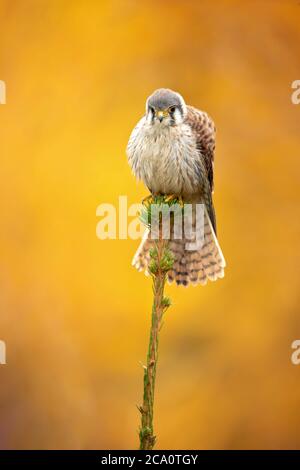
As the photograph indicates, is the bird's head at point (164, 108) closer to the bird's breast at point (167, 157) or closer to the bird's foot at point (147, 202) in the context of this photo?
the bird's breast at point (167, 157)

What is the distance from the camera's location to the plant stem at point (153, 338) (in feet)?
7.99

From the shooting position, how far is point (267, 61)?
516cm

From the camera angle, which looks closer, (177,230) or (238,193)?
(177,230)

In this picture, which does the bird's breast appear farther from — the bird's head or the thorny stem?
the thorny stem

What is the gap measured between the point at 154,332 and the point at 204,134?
209cm

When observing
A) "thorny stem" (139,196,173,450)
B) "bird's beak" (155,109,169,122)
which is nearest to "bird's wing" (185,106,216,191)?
"bird's beak" (155,109,169,122)

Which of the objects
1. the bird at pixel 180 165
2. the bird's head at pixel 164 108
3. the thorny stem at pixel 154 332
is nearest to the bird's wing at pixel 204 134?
the bird at pixel 180 165

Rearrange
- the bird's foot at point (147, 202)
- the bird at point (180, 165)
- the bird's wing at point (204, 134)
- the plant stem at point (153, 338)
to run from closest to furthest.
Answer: the plant stem at point (153, 338), the bird's foot at point (147, 202), the bird at point (180, 165), the bird's wing at point (204, 134)

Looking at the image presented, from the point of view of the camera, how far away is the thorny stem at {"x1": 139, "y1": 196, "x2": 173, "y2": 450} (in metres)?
2.44

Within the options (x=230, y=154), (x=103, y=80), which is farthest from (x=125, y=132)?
(x=230, y=154)

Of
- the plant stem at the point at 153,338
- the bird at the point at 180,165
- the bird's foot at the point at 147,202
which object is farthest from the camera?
the bird at the point at 180,165

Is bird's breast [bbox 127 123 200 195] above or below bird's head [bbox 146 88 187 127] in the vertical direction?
below

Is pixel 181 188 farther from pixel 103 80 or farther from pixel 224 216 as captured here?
pixel 103 80

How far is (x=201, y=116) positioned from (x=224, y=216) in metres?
0.92
